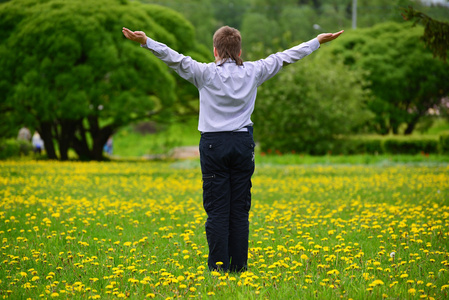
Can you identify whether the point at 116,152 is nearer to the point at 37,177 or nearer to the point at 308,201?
the point at 37,177

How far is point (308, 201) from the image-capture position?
310 inches

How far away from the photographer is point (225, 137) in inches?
148

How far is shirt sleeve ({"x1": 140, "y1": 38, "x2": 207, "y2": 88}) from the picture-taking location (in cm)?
363

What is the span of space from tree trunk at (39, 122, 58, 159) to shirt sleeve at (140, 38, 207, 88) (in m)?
19.6

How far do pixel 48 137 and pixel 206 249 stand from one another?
1935 centimetres

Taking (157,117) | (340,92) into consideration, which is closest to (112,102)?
(157,117)

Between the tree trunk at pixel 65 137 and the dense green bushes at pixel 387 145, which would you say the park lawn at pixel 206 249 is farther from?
the tree trunk at pixel 65 137

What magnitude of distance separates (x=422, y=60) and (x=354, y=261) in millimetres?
27967

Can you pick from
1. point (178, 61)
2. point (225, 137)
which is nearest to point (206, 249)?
point (225, 137)

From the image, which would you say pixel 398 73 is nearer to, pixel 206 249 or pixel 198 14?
pixel 206 249

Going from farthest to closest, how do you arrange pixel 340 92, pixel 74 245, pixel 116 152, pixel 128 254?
pixel 116 152 → pixel 340 92 → pixel 74 245 → pixel 128 254

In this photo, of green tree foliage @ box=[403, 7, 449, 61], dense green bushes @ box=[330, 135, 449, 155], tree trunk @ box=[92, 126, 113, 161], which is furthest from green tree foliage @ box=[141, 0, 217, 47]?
green tree foliage @ box=[403, 7, 449, 61]

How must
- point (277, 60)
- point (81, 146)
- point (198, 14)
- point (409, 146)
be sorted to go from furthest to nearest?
point (198, 14) → point (81, 146) → point (409, 146) → point (277, 60)

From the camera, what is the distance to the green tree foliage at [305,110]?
20.9 m
